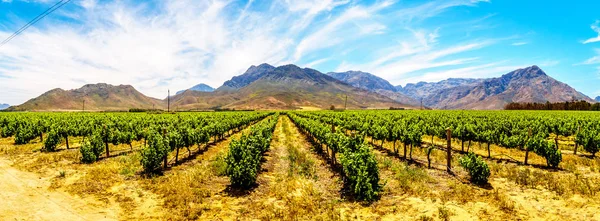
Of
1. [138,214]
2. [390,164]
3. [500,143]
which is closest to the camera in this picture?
[138,214]

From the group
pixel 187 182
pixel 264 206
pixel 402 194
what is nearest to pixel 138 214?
pixel 187 182

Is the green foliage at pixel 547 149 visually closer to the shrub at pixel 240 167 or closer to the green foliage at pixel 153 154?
the shrub at pixel 240 167

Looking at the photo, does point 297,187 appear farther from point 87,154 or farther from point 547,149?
point 547,149

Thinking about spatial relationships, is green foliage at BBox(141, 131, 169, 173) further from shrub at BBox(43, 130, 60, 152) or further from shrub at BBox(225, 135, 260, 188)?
shrub at BBox(43, 130, 60, 152)

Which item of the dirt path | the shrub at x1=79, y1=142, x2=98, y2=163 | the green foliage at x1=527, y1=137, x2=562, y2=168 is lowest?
the dirt path

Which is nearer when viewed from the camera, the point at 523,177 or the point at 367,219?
the point at 367,219

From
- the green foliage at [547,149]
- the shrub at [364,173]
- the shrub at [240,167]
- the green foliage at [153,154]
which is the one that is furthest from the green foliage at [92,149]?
the green foliage at [547,149]

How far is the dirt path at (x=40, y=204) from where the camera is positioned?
1010 centimetres

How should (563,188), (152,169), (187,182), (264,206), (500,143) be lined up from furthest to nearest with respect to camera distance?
(500,143)
(152,169)
(187,182)
(563,188)
(264,206)

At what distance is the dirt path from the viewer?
1010 cm

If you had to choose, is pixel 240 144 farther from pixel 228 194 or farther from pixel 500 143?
pixel 500 143

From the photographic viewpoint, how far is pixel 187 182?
13867 mm

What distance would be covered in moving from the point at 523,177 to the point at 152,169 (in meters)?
20.1

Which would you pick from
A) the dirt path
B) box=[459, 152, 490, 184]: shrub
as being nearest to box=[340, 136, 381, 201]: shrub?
box=[459, 152, 490, 184]: shrub
